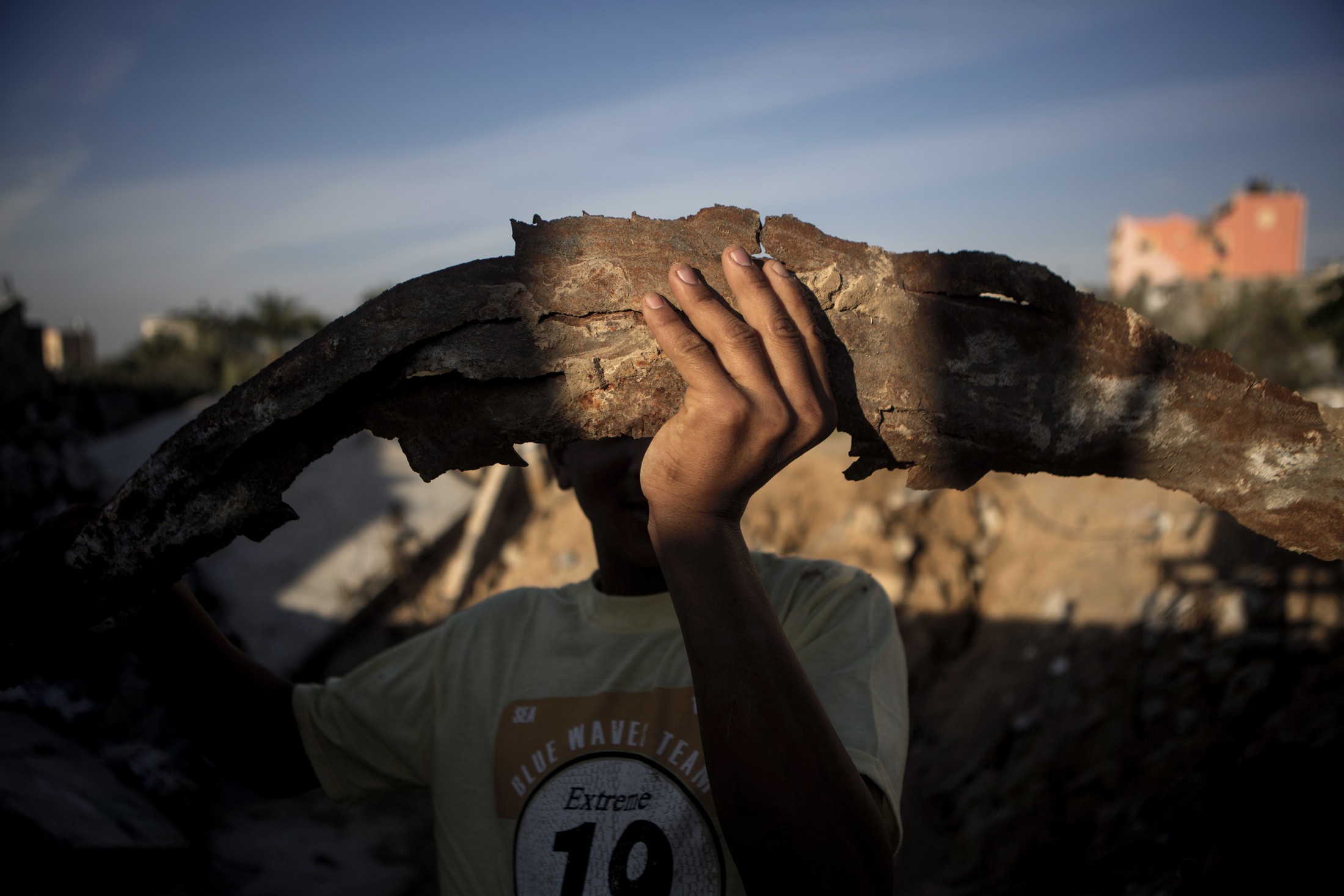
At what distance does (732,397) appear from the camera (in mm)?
973

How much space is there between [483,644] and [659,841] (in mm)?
573

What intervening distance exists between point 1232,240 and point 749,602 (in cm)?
3465

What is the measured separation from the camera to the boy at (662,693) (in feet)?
3.20

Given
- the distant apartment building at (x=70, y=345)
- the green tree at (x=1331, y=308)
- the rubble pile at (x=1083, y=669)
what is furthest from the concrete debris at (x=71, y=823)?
the distant apartment building at (x=70, y=345)

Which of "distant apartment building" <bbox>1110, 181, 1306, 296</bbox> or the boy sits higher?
"distant apartment building" <bbox>1110, 181, 1306, 296</bbox>

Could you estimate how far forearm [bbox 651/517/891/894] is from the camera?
960mm

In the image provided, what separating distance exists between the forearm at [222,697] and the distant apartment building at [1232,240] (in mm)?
31619

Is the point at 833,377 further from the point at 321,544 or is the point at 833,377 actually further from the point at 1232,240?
the point at 1232,240

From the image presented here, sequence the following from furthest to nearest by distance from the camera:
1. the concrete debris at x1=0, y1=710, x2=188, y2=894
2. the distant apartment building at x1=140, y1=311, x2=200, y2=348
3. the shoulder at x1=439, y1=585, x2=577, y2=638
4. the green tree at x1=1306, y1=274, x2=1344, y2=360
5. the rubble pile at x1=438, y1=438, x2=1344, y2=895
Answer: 1. the distant apartment building at x1=140, y1=311, x2=200, y2=348
2. the green tree at x1=1306, y1=274, x2=1344, y2=360
3. the rubble pile at x1=438, y1=438, x2=1344, y2=895
4. the concrete debris at x1=0, y1=710, x2=188, y2=894
5. the shoulder at x1=439, y1=585, x2=577, y2=638

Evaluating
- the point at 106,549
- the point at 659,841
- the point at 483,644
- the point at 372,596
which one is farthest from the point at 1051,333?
the point at 372,596

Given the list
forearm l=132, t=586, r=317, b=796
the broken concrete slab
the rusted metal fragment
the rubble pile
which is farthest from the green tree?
the broken concrete slab

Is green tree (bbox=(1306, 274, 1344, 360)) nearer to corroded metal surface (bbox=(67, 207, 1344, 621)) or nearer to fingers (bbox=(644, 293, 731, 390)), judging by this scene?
corroded metal surface (bbox=(67, 207, 1344, 621))

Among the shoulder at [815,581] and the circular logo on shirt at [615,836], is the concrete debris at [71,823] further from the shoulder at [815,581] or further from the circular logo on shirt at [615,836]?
the shoulder at [815,581]

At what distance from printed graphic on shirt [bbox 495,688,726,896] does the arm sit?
31 cm
